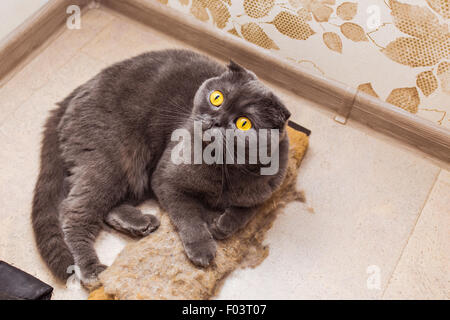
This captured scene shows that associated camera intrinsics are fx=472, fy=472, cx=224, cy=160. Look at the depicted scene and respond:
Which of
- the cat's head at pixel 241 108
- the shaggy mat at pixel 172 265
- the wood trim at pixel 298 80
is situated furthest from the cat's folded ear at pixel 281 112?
the wood trim at pixel 298 80

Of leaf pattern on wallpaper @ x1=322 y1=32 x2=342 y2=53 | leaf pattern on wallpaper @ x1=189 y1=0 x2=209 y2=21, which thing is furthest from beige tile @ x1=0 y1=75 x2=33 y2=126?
leaf pattern on wallpaper @ x1=322 y1=32 x2=342 y2=53

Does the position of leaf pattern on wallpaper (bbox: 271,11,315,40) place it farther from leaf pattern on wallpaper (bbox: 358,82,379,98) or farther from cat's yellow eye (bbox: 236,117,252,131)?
cat's yellow eye (bbox: 236,117,252,131)

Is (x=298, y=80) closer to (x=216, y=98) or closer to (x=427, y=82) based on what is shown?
(x=427, y=82)

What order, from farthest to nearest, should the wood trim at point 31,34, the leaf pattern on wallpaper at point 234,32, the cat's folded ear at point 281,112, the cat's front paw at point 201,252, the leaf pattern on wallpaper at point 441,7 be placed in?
the leaf pattern on wallpaper at point 234,32 → the wood trim at point 31,34 → the leaf pattern on wallpaper at point 441,7 → the cat's front paw at point 201,252 → the cat's folded ear at point 281,112

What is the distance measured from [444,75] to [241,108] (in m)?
0.82

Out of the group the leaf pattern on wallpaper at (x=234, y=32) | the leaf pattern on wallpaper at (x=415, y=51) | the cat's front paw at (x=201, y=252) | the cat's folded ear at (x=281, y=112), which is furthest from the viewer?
the leaf pattern on wallpaper at (x=234, y=32)

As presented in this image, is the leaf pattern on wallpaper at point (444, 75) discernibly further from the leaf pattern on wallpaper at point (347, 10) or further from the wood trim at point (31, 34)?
the wood trim at point (31, 34)

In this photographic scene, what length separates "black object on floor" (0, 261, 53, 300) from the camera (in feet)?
4.20

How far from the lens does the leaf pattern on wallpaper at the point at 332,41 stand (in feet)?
5.70

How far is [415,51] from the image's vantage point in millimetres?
1626

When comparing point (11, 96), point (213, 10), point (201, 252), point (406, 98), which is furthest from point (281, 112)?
point (11, 96)

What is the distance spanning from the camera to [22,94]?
1846mm
